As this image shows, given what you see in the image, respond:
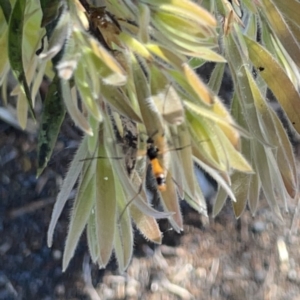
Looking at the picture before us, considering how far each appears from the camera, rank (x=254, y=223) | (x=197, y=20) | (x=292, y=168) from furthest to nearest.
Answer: (x=254, y=223), (x=292, y=168), (x=197, y=20)

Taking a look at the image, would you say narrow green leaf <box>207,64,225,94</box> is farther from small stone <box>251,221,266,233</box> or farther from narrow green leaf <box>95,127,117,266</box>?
small stone <box>251,221,266,233</box>

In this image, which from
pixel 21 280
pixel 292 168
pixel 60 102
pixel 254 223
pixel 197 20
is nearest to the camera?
pixel 197 20

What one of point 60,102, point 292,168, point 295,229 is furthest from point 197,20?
point 295,229

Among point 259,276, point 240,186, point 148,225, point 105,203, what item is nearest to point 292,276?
point 259,276

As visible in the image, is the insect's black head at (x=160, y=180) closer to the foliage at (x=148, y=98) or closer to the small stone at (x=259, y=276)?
the foliage at (x=148, y=98)

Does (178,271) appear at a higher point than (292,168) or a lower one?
lower

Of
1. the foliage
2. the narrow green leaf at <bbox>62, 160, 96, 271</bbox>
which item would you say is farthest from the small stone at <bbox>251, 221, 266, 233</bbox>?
the narrow green leaf at <bbox>62, 160, 96, 271</bbox>

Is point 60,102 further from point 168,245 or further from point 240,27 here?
point 168,245
